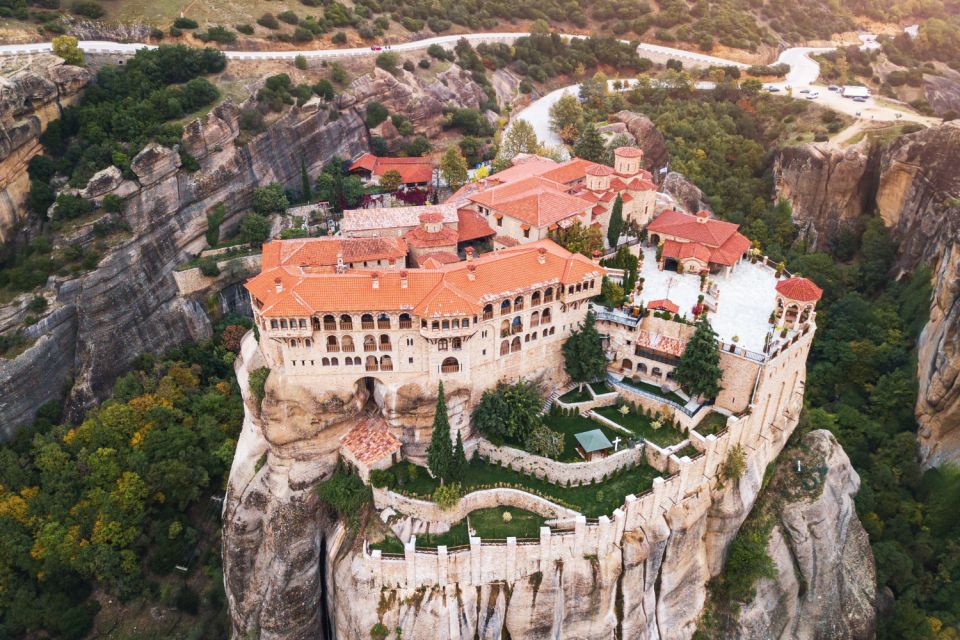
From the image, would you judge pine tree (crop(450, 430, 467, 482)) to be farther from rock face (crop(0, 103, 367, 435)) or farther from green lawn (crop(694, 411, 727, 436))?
rock face (crop(0, 103, 367, 435))

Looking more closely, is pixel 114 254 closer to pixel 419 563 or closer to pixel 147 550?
pixel 147 550

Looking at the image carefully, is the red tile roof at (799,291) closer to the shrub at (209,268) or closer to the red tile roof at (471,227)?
the red tile roof at (471,227)

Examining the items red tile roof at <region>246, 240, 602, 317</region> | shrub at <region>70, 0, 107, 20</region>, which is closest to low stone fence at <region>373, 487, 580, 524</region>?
red tile roof at <region>246, 240, 602, 317</region>

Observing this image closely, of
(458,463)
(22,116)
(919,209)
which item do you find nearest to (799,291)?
(458,463)

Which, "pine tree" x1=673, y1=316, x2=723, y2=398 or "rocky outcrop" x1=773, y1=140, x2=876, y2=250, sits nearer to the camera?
"pine tree" x1=673, y1=316, x2=723, y2=398

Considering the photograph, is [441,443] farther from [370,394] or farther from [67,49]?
[67,49]

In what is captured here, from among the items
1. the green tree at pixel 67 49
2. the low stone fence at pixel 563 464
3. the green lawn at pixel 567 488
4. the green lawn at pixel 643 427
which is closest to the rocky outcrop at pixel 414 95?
the green tree at pixel 67 49
